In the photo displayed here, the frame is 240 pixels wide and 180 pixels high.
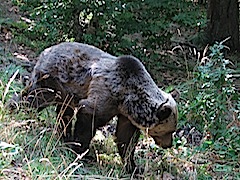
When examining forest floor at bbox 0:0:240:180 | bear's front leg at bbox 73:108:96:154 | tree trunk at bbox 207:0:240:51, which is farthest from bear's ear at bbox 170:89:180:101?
tree trunk at bbox 207:0:240:51

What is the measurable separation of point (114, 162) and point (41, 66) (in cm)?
142

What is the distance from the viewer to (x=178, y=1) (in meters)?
8.36

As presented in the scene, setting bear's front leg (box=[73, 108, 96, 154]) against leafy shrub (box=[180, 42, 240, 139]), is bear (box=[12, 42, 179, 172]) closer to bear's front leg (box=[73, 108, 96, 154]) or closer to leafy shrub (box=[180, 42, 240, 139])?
bear's front leg (box=[73, 108, 96, 154])

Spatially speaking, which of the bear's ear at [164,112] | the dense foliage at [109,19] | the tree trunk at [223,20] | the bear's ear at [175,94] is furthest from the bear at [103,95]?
the tree trunk at [223,20]

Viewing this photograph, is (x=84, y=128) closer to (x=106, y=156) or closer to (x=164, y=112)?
(x=106, y=156)

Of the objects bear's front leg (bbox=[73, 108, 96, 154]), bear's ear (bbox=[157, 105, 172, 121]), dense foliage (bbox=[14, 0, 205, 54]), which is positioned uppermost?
dense foliage (bbox=[14, 0, 205, 54])

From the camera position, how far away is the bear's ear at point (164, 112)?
5.10m

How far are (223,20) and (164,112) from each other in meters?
6.23

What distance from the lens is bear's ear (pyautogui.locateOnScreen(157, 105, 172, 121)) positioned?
510cm

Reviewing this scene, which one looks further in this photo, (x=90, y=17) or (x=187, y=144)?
(x=90, y=17)

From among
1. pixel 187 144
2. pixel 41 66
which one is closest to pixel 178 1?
pixel 187 144

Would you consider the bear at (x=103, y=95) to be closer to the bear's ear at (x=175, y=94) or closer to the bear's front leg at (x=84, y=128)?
the bear's front leg at (x=84, y=128)

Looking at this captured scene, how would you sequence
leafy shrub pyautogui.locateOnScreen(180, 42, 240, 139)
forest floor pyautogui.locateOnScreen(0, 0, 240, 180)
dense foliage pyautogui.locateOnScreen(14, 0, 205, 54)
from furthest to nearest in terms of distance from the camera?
dense foliage pyautogui.locateOnScreen(14, 0, 205, 54) → leafy shrub pyautogui.locateOnScreen(180, 42, 240, 139) → forest floor pyautogui.locateOnScreen(0, 0, 240, 180)

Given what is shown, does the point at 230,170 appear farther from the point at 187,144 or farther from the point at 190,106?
the point at 190,106
